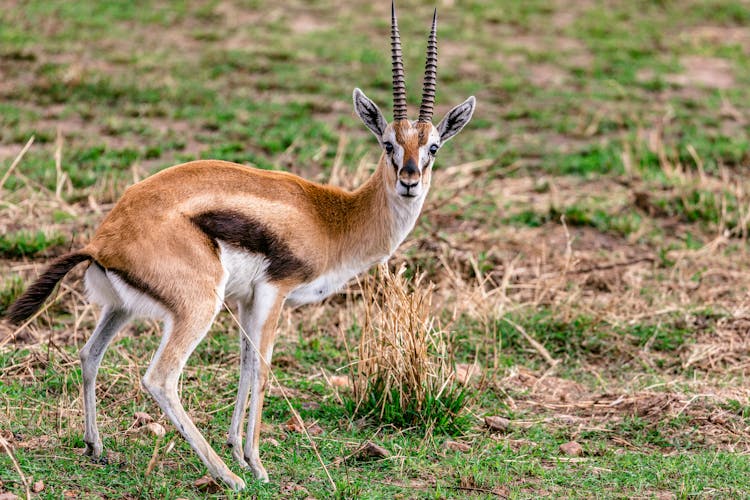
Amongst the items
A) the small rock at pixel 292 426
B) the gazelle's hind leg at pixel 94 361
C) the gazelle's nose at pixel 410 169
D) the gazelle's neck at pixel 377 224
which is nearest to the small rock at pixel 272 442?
the small rock at pixel 292 426

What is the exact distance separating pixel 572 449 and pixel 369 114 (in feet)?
7.12

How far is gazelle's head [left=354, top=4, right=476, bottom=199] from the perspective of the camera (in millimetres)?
5484

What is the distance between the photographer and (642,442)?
19.5ft

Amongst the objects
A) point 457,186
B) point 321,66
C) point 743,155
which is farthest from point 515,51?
point 457,186

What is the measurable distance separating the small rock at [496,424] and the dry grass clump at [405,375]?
127 mm

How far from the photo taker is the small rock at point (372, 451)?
540cm

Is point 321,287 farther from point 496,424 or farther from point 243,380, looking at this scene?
point 496,424

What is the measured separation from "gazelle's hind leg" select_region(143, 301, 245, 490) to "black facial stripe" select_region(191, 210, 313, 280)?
0.38 meters

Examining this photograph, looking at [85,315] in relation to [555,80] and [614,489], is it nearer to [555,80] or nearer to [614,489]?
[614,489]

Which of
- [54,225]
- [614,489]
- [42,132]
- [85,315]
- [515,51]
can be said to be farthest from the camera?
[515,51]

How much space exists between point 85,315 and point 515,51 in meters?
9.02

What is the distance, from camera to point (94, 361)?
17.2 ft

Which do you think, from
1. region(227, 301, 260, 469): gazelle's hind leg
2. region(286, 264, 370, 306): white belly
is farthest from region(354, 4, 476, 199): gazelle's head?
region(227, 301, 260, 469): gazelle's hind leg

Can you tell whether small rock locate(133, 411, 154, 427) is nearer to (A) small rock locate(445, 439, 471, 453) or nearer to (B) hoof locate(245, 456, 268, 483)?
(B) hoof locate(245, 456, 268, 483)
